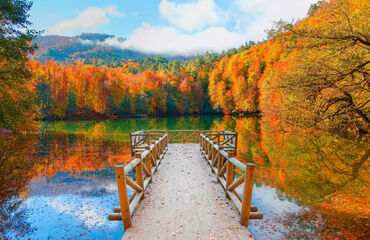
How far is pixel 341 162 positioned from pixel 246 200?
12201 mm

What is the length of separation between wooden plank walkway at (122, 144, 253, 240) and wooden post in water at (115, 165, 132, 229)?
221mm

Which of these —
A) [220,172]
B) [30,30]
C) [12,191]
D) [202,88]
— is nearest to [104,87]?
[202,88]

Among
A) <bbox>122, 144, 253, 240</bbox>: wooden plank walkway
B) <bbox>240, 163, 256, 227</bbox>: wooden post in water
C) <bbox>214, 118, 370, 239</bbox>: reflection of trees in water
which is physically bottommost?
<bbox>214, 118, 370, 239</bbox>: reflection of trees in water

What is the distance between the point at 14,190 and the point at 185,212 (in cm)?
899

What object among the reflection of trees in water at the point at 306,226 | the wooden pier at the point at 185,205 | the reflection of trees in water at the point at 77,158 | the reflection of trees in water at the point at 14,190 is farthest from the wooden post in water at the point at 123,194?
the reflection of trees in water at the point at 77,158

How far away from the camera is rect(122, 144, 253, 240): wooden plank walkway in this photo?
14.1ft

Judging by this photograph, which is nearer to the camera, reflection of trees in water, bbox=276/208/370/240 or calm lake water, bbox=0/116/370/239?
reflection of trees in water, bbox=276/208/370/240

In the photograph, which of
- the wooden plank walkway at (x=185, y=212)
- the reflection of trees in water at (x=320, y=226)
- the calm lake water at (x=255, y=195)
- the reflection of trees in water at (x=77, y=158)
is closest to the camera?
the wooden plank walkway at (x=185, y=212)

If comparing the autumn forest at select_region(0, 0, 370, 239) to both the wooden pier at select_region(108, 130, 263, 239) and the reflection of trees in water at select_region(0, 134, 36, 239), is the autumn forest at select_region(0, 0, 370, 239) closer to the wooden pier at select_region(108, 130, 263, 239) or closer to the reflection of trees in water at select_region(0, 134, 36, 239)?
the reflection of trees in water at select_region(0, 134, 36, 239)

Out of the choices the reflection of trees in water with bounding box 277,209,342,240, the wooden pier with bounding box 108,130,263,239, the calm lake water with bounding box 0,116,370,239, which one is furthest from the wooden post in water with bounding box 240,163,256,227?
the reflection of trees in water with bounding box 277,209,342,240

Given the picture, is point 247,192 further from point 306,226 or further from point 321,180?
point 321,180

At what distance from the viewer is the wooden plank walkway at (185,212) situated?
4.30 meters

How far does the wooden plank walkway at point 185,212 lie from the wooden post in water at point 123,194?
221 mm

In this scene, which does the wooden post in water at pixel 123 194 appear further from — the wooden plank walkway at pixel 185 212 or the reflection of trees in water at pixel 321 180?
the reflection of trees in water at pixel 321 180
